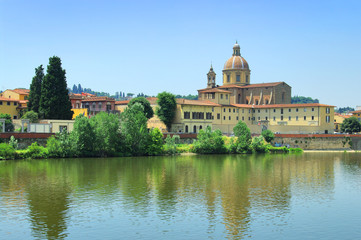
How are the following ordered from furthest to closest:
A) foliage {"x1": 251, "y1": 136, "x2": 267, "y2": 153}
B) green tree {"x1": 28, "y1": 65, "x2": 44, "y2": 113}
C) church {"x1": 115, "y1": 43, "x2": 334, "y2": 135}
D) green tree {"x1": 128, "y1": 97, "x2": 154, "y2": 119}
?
church {"x1": 115, "y1": 43, "x2": 334, "y2": 135} → green tree {"x1": 128, "y1": 97, "x2": 154, "y2": 119} → green tree {"x1": 28, "y1": 65, "x2": 44, "y2": 113} → foliage {"x1": 251, "y1": 136, "x2": 267, "y2": 153}

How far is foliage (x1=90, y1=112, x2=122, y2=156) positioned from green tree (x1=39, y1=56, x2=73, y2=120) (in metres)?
11.8

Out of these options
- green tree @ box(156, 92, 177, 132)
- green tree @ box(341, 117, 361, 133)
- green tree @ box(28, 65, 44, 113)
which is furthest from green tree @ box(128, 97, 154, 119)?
green tree @ box(341, 117, 361, 133)

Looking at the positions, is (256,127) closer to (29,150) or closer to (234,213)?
(29,150)

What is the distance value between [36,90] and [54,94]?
7.73 metres

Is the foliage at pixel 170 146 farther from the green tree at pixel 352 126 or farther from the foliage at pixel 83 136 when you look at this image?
the green tree at pixel 352 126

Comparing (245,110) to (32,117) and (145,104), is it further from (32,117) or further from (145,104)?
A: (32,117)

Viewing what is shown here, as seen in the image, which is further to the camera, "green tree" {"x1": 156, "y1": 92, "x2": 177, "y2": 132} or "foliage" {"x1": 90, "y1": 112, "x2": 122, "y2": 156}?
"green tree" {"x1": 156, "y1": 92, "x2": 177, "y2": 132}

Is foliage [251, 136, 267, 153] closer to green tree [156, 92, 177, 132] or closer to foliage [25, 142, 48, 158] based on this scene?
green tree [156, 92, 177, 132]

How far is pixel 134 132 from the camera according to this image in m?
60.8

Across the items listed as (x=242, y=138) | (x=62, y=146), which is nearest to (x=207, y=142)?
(x=242, y=138)

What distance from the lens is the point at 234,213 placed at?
2531 cm

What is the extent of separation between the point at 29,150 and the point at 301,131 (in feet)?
191

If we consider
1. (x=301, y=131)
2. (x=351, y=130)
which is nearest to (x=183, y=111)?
(x=301, y=131)

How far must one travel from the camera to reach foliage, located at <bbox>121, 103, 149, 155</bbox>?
6062 centimetres
